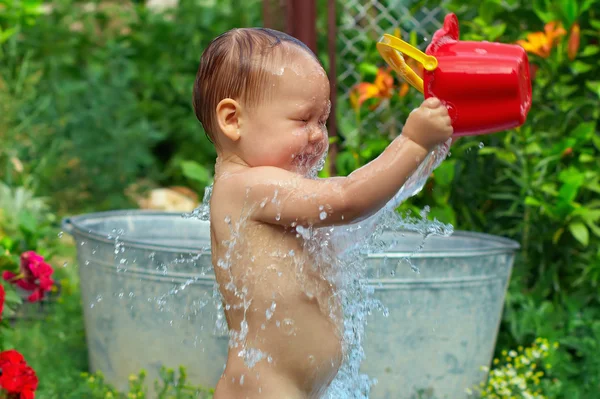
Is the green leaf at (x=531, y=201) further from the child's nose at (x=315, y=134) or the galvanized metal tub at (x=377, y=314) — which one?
the child's nose at (x=315, y=134)

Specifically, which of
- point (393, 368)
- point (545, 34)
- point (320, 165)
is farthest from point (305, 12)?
point (320, 165)

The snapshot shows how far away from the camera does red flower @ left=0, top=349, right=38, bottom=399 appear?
222cm

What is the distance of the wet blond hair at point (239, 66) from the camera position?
1775 mm

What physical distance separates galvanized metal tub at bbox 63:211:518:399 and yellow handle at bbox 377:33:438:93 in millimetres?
1074

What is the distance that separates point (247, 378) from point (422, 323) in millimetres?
1156

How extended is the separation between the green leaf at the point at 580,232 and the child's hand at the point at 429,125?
1.71 meters

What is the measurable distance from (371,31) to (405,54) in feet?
7.97

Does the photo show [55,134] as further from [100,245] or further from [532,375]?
[532,375]

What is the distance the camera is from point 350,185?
166 cm

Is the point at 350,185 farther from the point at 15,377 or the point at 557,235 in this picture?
the point at 557,235

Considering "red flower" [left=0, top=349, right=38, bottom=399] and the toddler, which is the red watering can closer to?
the toddler

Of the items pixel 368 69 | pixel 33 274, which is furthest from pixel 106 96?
pixel 33 274

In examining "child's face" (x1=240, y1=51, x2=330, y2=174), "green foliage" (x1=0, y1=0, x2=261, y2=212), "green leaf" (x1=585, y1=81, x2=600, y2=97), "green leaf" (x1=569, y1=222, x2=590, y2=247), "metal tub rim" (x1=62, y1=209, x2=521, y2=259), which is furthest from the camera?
"green foliage" (x1=0, y1=0, x2=261, y2=212)

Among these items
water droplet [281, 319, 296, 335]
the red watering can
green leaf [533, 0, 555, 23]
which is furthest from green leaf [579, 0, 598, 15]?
water droplet [281, 319, 296, 335]
